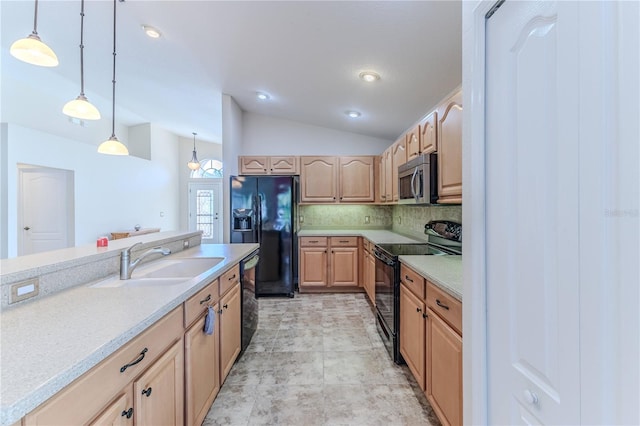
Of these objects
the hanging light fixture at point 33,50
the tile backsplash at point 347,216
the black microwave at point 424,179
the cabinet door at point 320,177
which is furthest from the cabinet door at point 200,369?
the tile backsplash at point 347,216

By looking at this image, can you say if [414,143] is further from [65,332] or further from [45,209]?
[45,209]

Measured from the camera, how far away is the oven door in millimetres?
2321

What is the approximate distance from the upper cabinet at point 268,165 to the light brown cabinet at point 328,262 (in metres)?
1.15

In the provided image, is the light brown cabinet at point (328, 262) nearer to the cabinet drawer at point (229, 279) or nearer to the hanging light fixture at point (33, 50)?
the cabinet drawer at point (229, 279)

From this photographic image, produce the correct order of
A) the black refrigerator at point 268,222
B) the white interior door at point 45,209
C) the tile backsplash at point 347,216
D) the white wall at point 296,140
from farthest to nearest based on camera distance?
the white interior door at point 45,209 → the tile backsplash at point 347,216 → the white wall at point 296,140 → the black refrigerator at point 268,222

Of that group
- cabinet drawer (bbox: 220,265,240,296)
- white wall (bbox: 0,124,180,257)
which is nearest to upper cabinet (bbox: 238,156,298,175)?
cabinet drawer (bbox: 220,265,240,296)

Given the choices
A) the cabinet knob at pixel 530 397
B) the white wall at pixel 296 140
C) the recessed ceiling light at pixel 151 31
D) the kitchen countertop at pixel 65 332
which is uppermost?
the recessed ceiling light at pixel 151 31

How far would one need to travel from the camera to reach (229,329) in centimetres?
201

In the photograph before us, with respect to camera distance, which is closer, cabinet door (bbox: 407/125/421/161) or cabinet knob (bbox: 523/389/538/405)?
cabinet knob (bbox: 523/389/538/405)

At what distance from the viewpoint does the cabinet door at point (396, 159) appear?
2994mm

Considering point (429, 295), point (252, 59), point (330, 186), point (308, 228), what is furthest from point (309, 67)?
point (308, 228)

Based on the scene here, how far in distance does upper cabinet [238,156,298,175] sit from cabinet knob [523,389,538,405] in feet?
13.0

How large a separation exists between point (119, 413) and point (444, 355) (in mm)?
1418

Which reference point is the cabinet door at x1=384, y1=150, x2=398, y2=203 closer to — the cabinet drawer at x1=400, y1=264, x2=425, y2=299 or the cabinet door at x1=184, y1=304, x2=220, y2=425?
the cabinet drawer at x1=400, y1=264, x2=425, y2=299
